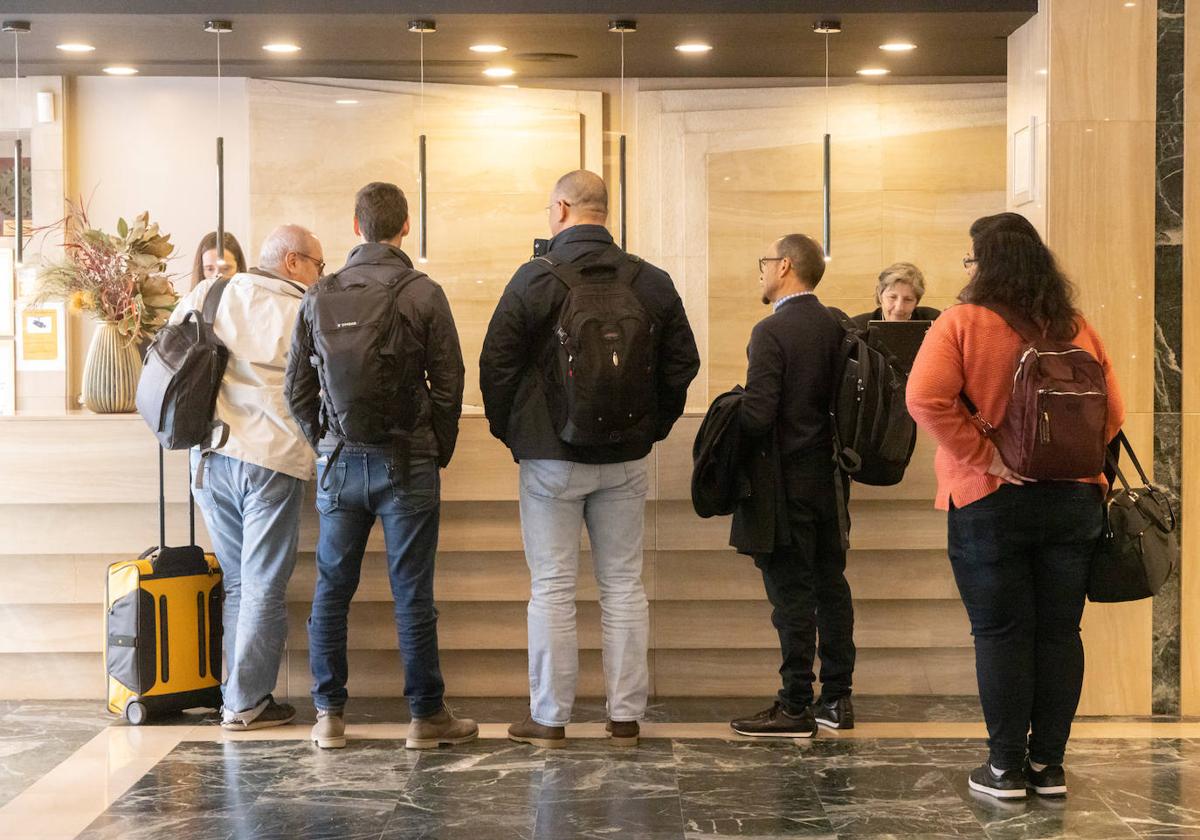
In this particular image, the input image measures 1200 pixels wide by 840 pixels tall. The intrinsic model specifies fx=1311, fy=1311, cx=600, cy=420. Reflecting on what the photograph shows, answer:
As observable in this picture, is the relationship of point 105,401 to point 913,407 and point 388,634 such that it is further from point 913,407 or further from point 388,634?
point 913,407

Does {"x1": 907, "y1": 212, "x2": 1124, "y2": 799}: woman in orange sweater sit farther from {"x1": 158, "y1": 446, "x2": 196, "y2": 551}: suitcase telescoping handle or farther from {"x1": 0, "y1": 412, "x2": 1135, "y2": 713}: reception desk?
{"x1": 158, "y1": 446, "x2": 196, "y2": 551}: suitcase telescoping handle

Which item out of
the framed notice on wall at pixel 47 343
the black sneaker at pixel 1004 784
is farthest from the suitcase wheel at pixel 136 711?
the framed notice on wall at pixel 47 343

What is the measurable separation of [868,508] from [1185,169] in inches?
62.6

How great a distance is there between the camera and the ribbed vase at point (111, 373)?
191 inches

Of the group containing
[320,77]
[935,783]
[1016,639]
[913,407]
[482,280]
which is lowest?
[935,783]

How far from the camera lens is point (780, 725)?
13.7 feet

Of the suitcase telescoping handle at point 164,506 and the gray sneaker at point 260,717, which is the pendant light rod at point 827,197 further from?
the gray sneaker at point 260,717

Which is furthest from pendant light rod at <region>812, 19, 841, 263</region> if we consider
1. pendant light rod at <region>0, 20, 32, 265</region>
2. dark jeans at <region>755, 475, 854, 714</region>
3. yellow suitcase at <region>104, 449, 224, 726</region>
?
pendant light rod at <region>0, 20, 32, 265</region>

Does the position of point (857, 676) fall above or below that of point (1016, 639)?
below

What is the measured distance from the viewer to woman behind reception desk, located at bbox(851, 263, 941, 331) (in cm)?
579

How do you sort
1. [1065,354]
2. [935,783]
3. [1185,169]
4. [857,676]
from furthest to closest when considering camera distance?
[857,676], [1185,169], [935,783], [1065,354]

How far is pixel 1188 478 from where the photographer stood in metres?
4.52

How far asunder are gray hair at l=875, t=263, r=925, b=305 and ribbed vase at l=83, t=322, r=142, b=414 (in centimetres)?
317

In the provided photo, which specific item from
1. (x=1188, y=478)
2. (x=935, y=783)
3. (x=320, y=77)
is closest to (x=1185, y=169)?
(x=1188, y=478)
